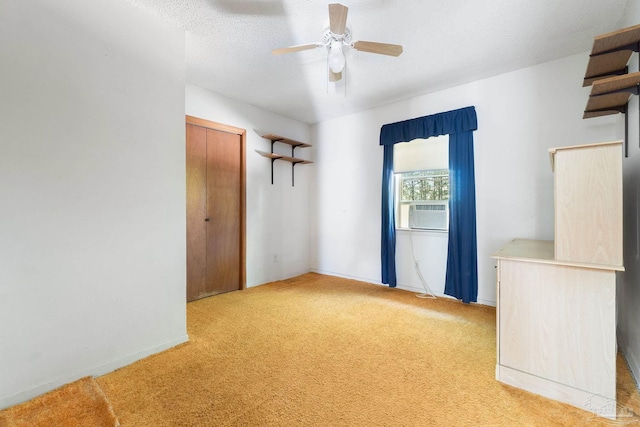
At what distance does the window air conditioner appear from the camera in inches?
140

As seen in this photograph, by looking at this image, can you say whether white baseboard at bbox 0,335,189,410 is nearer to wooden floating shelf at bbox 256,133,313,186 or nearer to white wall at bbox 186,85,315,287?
white wall at bbox 186,85,315,287

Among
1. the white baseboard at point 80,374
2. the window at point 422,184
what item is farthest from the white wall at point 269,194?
the white baseboard at point 80,374

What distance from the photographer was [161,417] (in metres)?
1.46

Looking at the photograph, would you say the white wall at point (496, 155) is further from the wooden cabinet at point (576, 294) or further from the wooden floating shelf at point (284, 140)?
the wooden cabinet at point (576, 294)

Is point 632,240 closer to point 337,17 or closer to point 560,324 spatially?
point 560,324

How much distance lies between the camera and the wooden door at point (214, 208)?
3389 millimetres

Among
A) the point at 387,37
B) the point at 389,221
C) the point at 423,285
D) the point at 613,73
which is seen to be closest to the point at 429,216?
the point at 389,221

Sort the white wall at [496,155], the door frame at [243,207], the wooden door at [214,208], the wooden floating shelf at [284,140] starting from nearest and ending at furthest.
→ 1. the white wall at [496,155]
2. the wooden door at [214,208]
3. the door frame at [243,207]
4. the wooden floating shelf at [284,140]

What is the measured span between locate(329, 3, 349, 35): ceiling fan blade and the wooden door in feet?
7.23

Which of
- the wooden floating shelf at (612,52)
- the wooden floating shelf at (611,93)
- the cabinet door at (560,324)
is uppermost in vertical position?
the wooden floating shelf at (612,52)

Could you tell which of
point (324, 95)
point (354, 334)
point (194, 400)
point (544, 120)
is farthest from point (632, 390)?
point (324, 95)

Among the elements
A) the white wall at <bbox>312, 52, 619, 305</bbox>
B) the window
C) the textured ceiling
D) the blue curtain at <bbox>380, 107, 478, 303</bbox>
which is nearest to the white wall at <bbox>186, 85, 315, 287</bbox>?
the textured ceiling

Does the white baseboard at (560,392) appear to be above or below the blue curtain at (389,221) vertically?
below

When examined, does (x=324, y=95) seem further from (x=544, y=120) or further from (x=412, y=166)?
(x=544, y=120)
